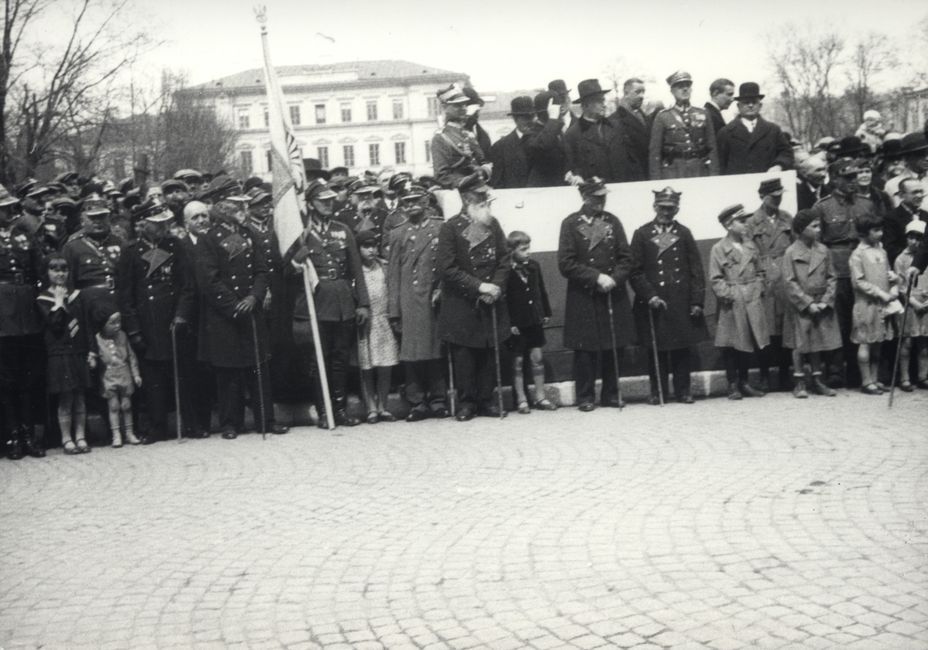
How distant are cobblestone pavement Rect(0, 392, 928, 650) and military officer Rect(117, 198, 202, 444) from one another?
0.94 meters

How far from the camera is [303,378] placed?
1121 cm

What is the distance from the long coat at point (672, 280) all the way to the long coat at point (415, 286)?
1.95 meters

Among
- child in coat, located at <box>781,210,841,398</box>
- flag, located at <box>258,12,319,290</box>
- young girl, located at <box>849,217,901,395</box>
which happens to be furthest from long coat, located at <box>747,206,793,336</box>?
flag, located at <box>258,12,319,290</box>

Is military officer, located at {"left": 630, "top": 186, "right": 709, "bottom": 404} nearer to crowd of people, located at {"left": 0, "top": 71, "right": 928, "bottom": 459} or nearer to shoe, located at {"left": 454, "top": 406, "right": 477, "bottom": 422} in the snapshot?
crowd of people, located at {"left": 0, "top": 71, "right": 928, "bottom": 459}

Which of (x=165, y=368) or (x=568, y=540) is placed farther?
(x=165, y=368)

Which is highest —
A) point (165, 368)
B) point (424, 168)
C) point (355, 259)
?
point (424, 168)

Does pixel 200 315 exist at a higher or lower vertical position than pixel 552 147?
lower

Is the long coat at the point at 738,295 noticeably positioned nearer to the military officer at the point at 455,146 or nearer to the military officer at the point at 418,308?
the military officer at the point at 455,146

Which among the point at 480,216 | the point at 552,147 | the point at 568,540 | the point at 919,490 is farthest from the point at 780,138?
the point at 568,540

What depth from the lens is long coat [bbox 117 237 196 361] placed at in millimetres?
10461

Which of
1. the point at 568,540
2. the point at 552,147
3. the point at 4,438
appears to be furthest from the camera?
the point at 552,147

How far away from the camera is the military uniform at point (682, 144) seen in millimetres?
12305

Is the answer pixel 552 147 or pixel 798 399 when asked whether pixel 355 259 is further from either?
pixel 798 399

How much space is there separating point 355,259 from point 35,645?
636 centimetres
